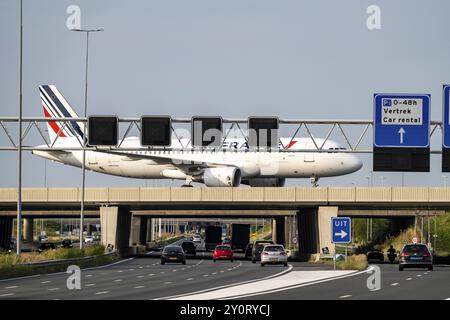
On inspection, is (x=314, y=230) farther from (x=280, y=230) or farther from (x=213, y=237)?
(x=280, y=230)

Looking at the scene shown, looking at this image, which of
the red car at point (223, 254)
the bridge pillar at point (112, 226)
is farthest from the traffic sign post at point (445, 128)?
the bridge pillar at point (112, 226)

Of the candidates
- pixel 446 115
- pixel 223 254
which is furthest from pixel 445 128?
pixel 223 254

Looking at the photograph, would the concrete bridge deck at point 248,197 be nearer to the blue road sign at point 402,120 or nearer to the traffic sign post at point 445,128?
the traffic sign post at point 445,128

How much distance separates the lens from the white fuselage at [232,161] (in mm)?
95875

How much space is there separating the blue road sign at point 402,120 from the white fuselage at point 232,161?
3605 cm

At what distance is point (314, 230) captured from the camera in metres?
94.0

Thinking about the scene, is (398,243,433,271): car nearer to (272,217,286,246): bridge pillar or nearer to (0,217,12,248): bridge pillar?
(0,217,12,248): bridge pillar

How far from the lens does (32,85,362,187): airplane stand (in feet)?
315

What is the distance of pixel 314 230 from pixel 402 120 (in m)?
39.9

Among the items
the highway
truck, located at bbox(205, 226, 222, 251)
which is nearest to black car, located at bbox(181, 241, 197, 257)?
truck, located at bbox(205, 226, 222, 251)

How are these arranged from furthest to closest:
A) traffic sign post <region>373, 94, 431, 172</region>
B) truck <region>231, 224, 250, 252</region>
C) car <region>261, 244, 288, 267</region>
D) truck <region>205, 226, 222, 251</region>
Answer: truck <region>205, 226, 222, 251</region>
truck <region>231, 224, 250, 252</region>
car <region>261, 244, 288, 267</region>
traffic sign post <region>373, 94, 431, 172</region>

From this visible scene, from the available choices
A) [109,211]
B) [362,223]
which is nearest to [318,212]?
[109,211]

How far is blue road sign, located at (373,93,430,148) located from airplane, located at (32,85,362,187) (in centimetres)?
3662
